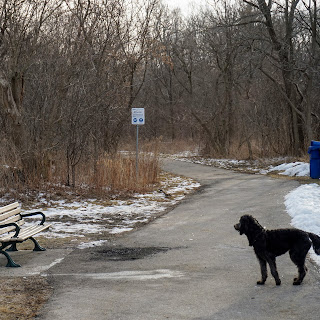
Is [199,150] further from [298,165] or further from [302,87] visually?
[298,165]

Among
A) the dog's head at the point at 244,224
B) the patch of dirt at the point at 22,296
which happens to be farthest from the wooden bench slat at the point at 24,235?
the dog's head at the point at 244,224

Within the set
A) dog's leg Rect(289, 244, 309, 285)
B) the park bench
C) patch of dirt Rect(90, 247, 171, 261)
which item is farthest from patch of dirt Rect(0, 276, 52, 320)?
dog's leg Rect(289, 244, 309, 285)

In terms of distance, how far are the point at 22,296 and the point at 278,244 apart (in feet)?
9.83

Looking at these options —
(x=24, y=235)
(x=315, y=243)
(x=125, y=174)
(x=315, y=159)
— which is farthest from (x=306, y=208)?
(x=315, y=159)

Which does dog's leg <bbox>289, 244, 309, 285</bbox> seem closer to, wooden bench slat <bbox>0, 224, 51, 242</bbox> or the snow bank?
the snow bank

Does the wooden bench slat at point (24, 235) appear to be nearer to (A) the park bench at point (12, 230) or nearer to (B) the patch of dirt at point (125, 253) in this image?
(A) the park bench at point (12, 230)

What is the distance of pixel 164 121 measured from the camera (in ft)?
175

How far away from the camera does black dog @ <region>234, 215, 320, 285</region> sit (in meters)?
6.20

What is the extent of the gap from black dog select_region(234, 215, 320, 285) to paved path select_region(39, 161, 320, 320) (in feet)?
0.70

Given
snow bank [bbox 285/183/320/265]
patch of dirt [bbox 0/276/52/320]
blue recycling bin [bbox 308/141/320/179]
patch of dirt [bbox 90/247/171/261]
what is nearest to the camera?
patch of dirt [bbox 0/276/52/320]

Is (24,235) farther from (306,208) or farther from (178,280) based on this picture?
(306,208)

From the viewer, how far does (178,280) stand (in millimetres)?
6711

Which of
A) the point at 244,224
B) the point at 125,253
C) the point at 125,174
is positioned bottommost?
the point at 125,253

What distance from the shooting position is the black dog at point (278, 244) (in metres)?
6.20
